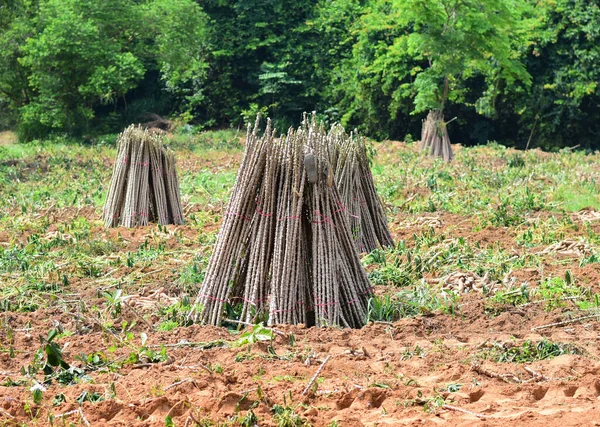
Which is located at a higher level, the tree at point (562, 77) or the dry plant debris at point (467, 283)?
the tree at point (562, 77)

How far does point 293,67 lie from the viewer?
28078 mm

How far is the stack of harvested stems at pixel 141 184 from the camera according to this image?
10.1m

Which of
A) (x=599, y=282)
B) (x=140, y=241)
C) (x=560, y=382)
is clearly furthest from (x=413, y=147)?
(x=560, y=382)

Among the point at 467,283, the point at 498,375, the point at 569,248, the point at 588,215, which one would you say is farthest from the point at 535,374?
the point at 588,215

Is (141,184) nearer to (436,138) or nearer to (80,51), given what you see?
(436,138)

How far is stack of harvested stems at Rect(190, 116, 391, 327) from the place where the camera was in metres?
5.70

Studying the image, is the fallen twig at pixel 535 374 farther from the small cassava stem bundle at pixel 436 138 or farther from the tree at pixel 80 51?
the tree at pixel 80 51

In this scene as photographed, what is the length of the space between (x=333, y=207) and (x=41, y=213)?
20.8 feet

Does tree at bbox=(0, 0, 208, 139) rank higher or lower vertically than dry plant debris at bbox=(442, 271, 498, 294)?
higher

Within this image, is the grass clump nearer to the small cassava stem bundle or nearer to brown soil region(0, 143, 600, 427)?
brown soil region(0, 143, 600, 427)

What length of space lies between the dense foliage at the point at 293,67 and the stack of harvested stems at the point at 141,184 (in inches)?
376

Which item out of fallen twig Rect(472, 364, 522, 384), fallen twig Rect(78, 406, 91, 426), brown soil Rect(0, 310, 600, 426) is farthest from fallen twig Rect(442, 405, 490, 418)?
fallen twig Rect(78, 406, 91, 426)

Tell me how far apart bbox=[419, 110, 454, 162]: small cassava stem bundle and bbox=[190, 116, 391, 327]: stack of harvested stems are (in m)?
12.4

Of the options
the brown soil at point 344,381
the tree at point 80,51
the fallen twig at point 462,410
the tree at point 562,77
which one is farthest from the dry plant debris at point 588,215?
the tree at point 80,51
